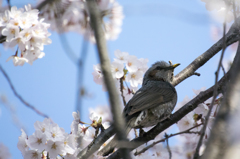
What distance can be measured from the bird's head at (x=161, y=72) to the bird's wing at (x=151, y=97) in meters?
0.27

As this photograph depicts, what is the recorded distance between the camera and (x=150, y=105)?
381cm

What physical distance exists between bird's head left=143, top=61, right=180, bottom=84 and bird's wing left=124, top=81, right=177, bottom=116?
270 mm

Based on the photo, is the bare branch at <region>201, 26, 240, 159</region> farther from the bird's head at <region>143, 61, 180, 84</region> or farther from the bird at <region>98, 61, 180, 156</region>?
the bird's head at <region>143, 61, 180, 84</region>

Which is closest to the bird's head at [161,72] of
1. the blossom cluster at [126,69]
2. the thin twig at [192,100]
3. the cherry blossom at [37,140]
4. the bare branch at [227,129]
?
the thin twig at [192,100]

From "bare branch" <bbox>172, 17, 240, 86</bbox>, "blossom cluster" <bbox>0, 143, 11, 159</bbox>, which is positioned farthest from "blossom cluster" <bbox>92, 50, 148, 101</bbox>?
"blossom cluster" <bbox>0, 143, 11, 159</bbox>

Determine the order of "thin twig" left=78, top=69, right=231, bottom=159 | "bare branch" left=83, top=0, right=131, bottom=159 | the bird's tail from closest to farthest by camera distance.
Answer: "bare branch" left=83, top=0, right=131, bottom=159 < "thin twig" left=78, top=69, right=231, bottom=159 < the bird's tail

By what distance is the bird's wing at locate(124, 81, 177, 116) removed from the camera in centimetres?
369

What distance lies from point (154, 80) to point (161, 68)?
0.85 feet

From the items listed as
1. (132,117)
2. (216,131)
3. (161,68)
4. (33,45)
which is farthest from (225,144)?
(161,68)

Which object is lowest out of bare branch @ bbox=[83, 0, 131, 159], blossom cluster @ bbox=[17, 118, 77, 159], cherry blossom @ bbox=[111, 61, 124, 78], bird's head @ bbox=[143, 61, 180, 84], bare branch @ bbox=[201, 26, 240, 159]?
bare branch @ bbox=[201, 26, 240, 159]

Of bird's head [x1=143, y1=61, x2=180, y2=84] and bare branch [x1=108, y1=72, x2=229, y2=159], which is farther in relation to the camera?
bird's head [x1=143, y1=61, x2=180, y2=84]

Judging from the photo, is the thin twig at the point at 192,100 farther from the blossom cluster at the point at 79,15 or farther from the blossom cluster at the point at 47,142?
the blossom cluster at the point at 79,15

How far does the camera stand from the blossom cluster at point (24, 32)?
301 cm

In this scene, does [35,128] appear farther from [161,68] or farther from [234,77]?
[161,68]
